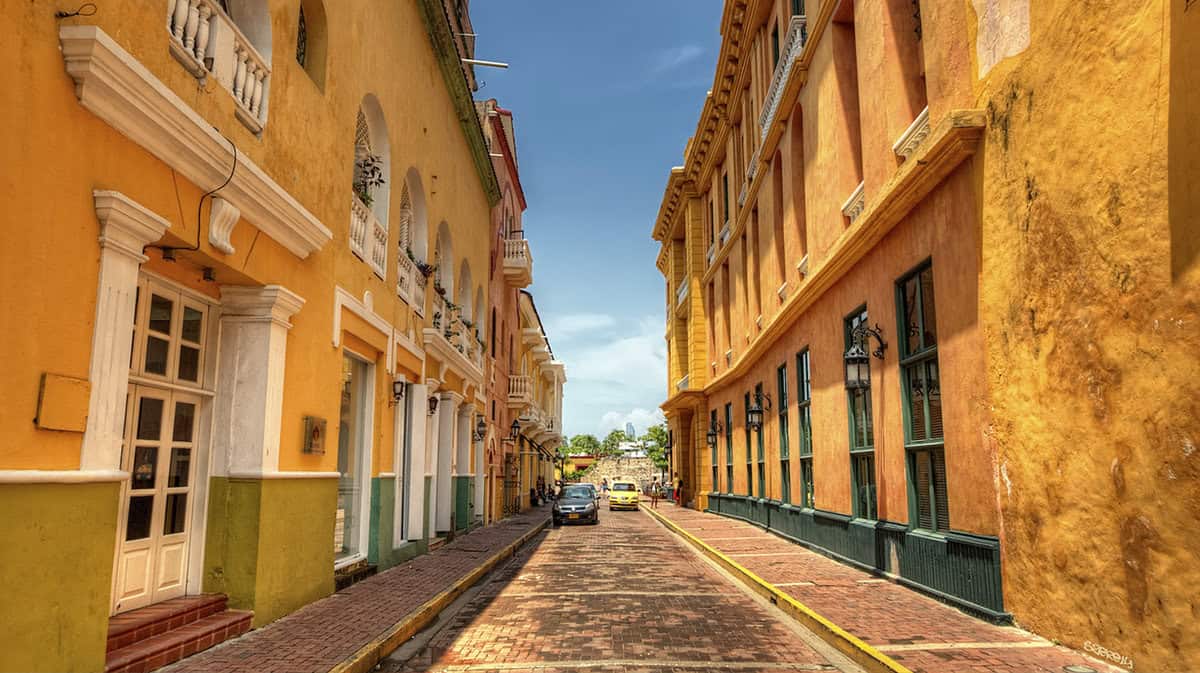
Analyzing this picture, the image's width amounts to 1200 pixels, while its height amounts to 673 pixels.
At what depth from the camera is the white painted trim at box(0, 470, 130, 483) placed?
14.8ft

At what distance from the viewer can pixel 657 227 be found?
4125 centimetres

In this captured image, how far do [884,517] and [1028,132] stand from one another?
20.0 feet

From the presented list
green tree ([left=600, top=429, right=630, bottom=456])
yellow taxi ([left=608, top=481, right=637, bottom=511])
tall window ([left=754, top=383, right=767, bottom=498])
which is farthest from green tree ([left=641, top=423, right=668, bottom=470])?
tall window ([left=754, top=383, right=767, bottom=498])

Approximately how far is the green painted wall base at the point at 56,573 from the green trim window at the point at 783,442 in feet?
49.5

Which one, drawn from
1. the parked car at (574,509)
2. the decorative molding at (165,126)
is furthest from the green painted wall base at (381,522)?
the parked car at (574,509)

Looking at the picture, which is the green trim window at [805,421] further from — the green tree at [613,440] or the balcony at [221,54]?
the green tree at [613,440]

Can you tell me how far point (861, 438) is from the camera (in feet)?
41.4

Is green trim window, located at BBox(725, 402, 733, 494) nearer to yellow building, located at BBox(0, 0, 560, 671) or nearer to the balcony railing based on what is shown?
the balcony railing

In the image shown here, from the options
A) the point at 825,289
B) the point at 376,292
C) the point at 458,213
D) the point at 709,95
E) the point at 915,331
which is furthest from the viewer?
the point at 709,95

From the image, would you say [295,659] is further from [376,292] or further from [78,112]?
[376,292]

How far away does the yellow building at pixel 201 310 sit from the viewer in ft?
Result: 15.7

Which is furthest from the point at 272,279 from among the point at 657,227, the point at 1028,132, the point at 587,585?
the point at 657,227

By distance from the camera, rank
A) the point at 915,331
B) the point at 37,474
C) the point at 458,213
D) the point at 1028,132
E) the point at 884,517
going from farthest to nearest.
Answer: the point at 458,213
the point at 884,517
the point at 915,331
the point at 1028,132
the point at 37,474

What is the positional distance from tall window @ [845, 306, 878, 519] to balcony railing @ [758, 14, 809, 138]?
6.50m
